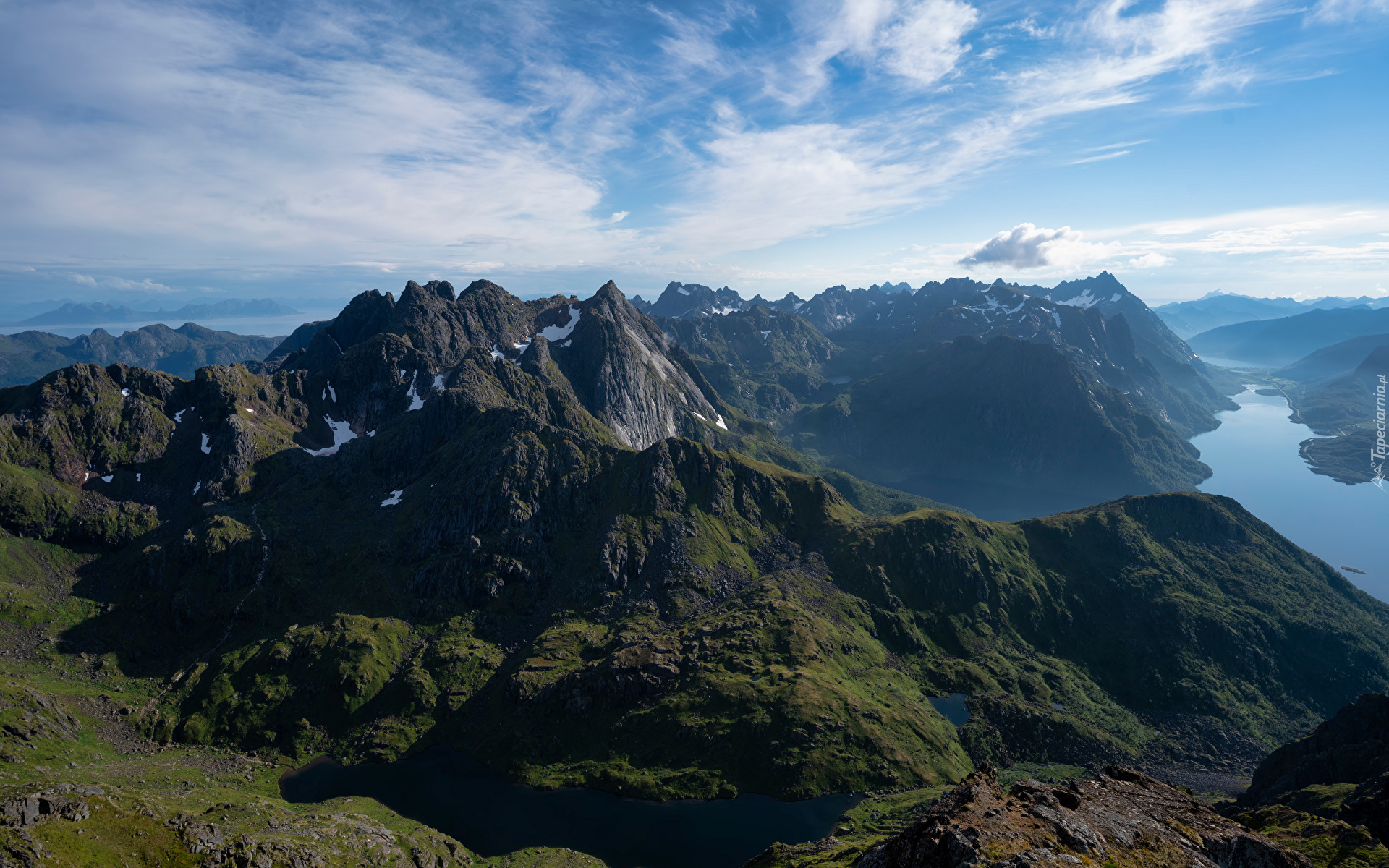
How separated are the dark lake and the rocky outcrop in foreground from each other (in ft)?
262

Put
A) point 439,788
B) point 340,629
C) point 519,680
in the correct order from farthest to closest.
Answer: point 340,629
point 519,680
point 439,788

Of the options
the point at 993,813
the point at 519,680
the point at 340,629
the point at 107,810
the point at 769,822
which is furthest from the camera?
the point at 340,629

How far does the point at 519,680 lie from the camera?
566 ft

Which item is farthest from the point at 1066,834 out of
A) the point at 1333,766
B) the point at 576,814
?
the point at 576,814

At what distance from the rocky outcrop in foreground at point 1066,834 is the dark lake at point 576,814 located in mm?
79928

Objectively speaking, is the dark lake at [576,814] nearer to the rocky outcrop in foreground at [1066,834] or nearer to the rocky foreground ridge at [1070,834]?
the rocky foreground ridge at [1070,834]

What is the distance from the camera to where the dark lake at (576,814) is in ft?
423

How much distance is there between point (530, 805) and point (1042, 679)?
16968cm

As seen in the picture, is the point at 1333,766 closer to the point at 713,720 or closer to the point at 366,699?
the point at 713,720

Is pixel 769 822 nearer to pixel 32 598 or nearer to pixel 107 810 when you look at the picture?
pixel 107 810

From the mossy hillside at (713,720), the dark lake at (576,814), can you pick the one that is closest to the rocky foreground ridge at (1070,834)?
the dark lake at (576,814)

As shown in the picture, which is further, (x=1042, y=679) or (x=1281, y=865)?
(x=1042, y=679)

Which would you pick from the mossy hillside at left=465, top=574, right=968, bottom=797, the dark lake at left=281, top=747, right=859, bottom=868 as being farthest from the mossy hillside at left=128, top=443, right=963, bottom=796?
the dark lake at left=281, top=747, right=859, bottom=868

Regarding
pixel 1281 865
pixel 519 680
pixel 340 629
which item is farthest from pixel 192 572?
pixel 1281 865
